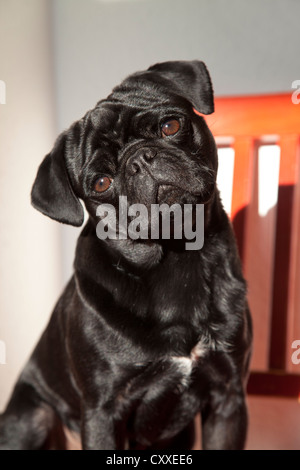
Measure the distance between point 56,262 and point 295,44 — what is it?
3.15 feet

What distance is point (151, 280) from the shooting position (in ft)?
3.20

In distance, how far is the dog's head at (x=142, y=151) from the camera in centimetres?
87

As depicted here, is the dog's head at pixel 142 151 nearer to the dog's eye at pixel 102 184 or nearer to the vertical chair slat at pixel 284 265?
the dog's eye at pixel 102 184

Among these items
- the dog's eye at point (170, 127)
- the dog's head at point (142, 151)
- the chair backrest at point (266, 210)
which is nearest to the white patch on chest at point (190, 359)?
the dog's head at point (142, 151)

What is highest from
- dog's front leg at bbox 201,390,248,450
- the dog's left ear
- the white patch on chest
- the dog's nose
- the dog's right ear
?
the dog's left ear

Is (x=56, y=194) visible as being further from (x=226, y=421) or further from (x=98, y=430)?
(x=226, y=421)

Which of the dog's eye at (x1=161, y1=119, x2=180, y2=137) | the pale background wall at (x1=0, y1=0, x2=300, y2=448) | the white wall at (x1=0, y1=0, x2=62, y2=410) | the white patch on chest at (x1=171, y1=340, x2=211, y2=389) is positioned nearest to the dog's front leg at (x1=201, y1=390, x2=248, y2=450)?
the white patch on chest at (x1=171, y1=340, x2=211, y2=389)

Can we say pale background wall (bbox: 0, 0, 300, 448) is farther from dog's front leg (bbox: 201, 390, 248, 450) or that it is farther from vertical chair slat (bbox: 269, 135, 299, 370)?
dog's front leg (bbox: 201, 390, 248, 450)

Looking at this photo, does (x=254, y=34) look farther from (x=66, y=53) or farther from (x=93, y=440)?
(x=93, y=440)

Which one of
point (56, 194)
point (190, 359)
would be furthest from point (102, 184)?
point (190, 359)

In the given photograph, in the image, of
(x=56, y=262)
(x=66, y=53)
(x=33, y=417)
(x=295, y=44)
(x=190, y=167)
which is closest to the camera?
(x=190, y=167)

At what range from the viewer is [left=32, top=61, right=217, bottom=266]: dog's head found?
0.87m
